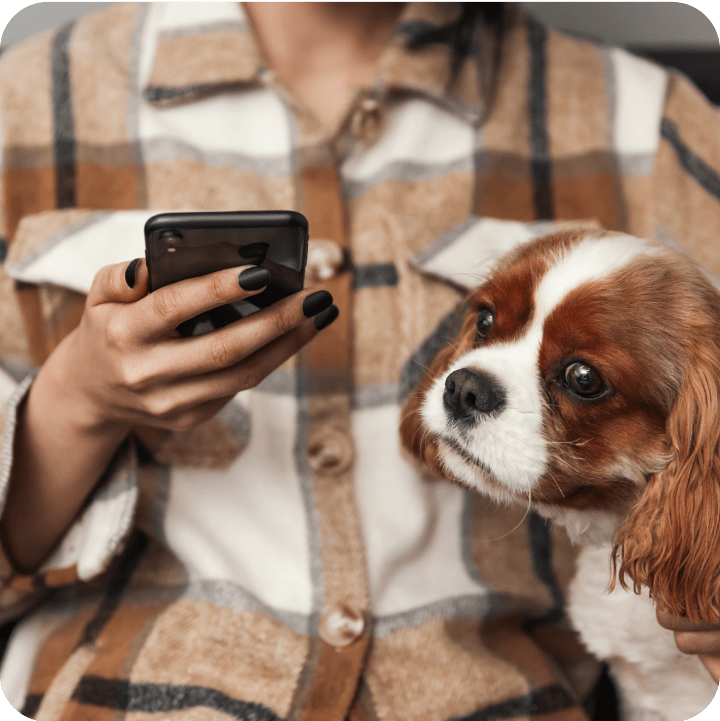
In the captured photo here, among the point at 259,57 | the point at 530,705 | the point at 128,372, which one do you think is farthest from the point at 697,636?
the point at 259,57

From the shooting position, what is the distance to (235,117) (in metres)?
1.15

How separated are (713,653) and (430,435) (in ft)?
1.48

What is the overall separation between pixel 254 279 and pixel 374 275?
1.36ft

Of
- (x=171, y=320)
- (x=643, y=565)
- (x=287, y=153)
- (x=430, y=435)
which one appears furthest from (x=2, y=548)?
(x=643, y=565)

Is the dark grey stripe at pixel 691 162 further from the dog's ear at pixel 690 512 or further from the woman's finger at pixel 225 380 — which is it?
the woman's finger at pixel 225 380

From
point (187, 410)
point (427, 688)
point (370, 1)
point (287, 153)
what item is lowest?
point (427, 688)

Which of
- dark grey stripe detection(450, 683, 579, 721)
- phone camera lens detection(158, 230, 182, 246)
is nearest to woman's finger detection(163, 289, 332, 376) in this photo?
phone camera lens detection(158, 230, 182, 246)

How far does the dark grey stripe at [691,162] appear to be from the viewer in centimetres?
121

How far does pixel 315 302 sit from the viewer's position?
79 cm

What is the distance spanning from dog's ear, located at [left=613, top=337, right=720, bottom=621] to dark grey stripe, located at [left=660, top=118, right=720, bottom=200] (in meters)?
0.57

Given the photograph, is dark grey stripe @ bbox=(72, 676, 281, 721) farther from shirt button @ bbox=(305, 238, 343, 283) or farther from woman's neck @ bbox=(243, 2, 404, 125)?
woman's neck @ bbox=(243, 2, 404, 125)

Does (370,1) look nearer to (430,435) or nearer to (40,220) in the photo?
(40,220)

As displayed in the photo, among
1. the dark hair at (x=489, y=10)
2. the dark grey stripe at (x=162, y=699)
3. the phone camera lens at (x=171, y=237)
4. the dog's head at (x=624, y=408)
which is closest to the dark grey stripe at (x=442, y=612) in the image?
the dark grey stripe at (x=162, y=699)

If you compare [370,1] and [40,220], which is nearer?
[40,220]
